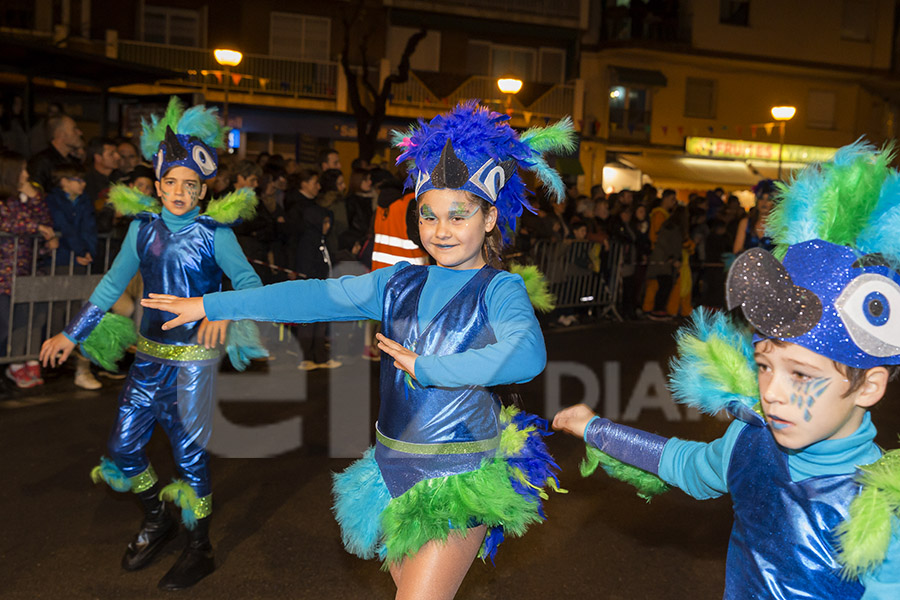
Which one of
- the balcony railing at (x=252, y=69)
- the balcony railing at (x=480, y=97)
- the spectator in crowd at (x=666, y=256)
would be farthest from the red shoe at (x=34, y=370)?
the balcony railing at (x=480, y=97)

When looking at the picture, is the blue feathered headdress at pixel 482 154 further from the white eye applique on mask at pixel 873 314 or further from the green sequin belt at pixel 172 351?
the green sequin belt at pixel 172 351

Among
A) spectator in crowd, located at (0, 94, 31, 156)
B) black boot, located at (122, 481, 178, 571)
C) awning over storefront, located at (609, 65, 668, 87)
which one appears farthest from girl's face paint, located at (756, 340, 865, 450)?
awning over storefront, located at (609, 65, 668, 87)

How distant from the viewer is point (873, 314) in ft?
6.20

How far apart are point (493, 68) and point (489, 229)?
27.0 m

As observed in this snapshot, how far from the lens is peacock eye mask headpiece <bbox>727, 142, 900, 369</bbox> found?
74.8 inches

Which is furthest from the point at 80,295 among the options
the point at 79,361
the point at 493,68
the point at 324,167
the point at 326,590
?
the point at 493,68

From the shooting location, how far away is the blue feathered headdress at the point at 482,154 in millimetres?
2729

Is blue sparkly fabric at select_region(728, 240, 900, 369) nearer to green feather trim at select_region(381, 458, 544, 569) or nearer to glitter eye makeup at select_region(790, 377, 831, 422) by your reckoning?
glitter eye makeup at select_region(790, 377, 831, 422)

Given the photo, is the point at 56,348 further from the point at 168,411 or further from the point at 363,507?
the point at 363,507

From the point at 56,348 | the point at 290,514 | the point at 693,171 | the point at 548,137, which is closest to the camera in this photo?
the point at 548,137

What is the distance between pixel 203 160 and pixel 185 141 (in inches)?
4.7

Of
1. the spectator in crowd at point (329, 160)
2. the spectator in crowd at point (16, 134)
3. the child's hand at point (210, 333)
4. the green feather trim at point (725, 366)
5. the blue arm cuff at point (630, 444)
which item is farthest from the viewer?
the spectator in crowd at point (16, 134)

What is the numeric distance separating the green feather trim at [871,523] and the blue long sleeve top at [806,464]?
0.12 feet

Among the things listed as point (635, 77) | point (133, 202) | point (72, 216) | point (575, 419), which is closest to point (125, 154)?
point (72, 216)
